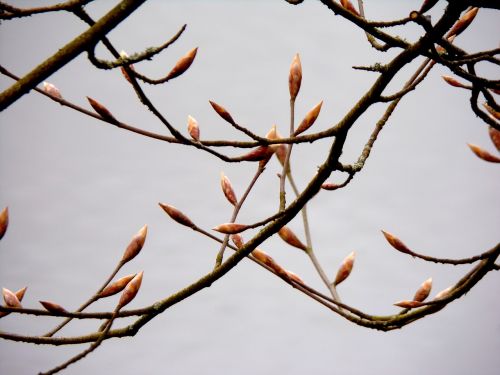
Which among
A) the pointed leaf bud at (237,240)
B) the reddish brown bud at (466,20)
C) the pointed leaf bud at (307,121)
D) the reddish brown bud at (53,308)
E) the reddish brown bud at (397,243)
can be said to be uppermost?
the reddish brown bud at (466,20)

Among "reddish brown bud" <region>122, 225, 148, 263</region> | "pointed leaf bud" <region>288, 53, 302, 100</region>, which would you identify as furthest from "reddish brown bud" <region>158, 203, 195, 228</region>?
"pointed leaf bud" <region>288, 53, 302, 100</region>

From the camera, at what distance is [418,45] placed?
348 millimetres

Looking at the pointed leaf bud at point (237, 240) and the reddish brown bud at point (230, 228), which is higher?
the pointed leaf bud at point (237, 240)

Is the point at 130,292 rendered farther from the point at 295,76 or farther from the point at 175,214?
the point at 295,76

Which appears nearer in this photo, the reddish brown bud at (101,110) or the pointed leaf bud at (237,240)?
the reddish brown bud at (101,110)

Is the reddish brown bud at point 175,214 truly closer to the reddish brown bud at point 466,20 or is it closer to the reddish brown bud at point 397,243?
the reddish brown bud at point 397,243

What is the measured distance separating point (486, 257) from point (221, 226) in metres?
0.22

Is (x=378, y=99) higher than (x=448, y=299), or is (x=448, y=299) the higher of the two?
(x=378, y=99)

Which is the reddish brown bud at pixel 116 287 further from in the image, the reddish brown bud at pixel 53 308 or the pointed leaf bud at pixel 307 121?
the pointed leaf bud at pixel 307 121

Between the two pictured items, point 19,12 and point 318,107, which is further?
point 318,107

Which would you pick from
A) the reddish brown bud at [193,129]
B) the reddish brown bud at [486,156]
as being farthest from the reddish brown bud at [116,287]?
the reddish brown bud at [486,156]

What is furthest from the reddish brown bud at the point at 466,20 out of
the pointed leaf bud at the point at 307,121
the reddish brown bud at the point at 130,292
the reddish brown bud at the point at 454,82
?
the reddish brown bud at the point at 130,292

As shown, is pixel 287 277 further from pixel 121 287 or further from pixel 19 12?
pixel 19 12

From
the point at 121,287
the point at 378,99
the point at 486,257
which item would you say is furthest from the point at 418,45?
the point at 121,287
